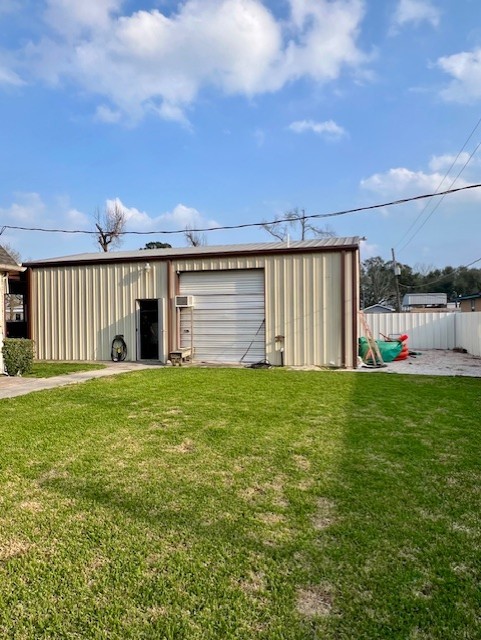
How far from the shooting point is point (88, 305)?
13.8 m

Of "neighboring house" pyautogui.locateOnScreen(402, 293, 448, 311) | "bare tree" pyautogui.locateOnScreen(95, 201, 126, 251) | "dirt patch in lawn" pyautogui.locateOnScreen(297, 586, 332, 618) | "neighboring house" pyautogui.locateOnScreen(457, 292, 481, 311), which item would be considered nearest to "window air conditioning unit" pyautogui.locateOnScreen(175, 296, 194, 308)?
"dirt patch in lawn" pyautogui.locateOnScreen(297, 586, 332, 618)

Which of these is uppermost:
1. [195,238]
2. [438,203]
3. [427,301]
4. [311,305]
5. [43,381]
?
[195,238]

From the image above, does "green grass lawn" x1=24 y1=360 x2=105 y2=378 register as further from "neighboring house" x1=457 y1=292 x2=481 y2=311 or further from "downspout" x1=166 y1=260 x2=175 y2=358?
"neighboring house" x1=457 y1=292 x2=481 y2=311

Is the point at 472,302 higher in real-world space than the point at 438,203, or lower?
lower

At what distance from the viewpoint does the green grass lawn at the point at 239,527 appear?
188 cm

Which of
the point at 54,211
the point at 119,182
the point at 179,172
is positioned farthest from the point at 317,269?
the point at 54,211

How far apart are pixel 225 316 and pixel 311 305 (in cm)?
275

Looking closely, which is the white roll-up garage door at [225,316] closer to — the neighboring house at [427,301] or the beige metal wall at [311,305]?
the beige metal wall at [311,305]

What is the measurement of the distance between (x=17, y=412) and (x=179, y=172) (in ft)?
42.6

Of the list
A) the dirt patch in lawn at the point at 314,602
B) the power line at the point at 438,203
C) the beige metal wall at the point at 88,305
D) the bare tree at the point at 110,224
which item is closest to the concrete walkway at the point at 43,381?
the beige metal wall at the point at 88,305

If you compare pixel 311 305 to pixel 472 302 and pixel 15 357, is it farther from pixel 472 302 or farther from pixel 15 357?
pixel 472 302

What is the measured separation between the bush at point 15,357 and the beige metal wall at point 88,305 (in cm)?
362

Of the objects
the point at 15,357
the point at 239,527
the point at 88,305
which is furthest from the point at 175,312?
the point at 239,527

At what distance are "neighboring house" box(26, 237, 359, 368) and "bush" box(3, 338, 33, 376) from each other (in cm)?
363
